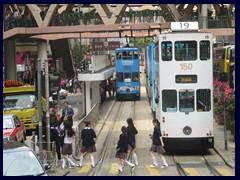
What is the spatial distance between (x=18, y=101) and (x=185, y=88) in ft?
37.8

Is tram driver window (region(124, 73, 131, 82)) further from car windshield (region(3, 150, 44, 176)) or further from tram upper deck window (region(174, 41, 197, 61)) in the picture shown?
car windshield (region(3, 150, 44, 176))

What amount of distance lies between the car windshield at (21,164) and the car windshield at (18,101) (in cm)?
1694

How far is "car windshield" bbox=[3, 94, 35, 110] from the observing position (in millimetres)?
28984

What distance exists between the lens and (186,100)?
2084 cm

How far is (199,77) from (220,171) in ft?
14.7

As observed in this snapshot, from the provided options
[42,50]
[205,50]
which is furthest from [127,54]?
[205,50]

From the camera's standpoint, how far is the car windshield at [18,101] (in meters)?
29.0

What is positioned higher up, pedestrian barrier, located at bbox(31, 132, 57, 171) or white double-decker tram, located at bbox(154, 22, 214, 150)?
white double-decker tram, located at bbox(154, 22, 214, 150)

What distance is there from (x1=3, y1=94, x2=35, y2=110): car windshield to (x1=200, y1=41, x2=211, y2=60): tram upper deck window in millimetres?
11372

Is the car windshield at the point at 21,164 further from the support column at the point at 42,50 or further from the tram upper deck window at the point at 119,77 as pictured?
the support column at the point at 42,50

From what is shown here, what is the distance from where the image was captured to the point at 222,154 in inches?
815

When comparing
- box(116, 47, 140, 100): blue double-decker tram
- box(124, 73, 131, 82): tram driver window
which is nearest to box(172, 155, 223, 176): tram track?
box(116, 47, 140, 100): blue double-decker tram

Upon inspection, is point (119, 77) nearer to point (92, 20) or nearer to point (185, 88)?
point (92, 20)

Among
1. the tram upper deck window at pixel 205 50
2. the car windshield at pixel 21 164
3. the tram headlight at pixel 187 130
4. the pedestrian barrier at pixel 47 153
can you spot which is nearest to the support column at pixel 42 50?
the tram upper deck window at pixel 205 50
